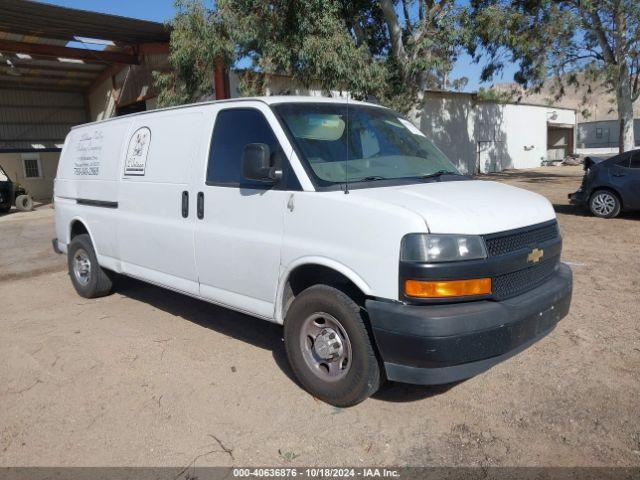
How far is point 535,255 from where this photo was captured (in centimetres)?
370

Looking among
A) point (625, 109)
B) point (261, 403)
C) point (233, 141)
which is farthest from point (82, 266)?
point (625, 109)

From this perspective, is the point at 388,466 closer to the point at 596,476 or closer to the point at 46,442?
the point at 596,476

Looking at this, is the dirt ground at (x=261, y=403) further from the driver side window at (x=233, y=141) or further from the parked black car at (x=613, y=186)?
the parked black car at (x=613, y=186)

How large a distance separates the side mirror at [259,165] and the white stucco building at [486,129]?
793 inches

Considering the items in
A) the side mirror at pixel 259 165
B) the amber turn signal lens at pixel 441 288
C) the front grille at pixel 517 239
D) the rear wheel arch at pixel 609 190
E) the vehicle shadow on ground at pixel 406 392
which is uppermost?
the side mirror at pixel 259 165

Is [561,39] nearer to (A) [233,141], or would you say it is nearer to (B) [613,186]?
(B) [613,186]

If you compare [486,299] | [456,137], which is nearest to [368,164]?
[486,299]

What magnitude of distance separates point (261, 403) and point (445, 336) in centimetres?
148

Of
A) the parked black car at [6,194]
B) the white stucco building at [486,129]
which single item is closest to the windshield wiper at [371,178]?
the parked black car at [6,194]

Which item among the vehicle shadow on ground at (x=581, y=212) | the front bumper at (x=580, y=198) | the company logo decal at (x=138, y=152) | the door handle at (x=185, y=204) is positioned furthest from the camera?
the front bumper at (x=580, y=198)

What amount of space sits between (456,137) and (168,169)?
81.5 ft

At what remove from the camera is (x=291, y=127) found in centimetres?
407

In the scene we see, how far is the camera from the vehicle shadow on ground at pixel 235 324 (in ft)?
13.2

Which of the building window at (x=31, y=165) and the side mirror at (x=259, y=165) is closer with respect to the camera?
the side mirror at (x=259, y=165)
